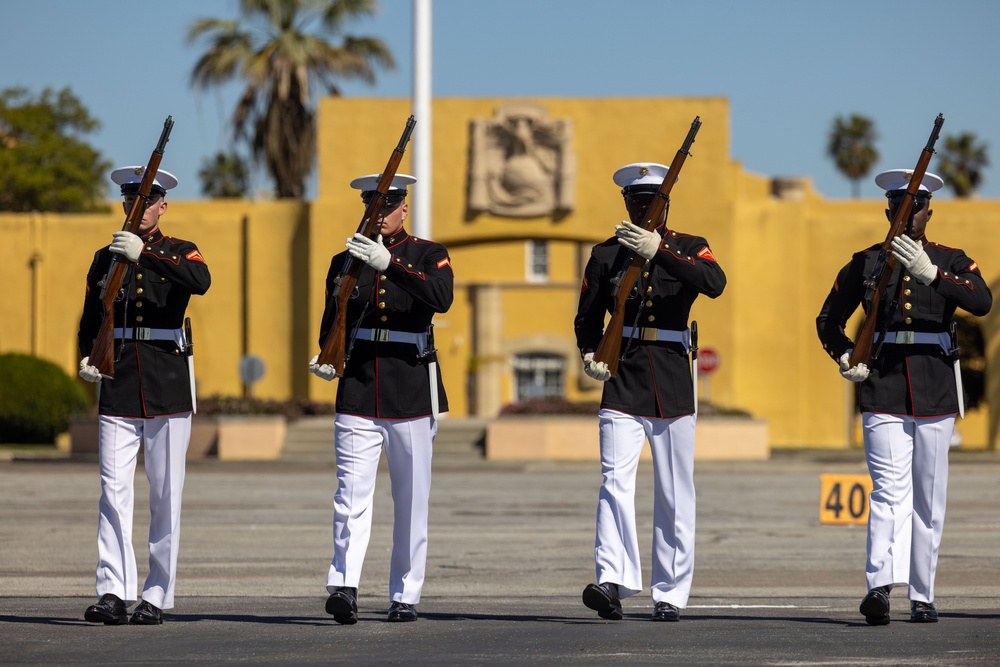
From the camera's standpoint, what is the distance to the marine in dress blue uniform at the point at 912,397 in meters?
8.43

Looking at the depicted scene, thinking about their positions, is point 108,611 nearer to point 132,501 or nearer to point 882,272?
point 132,501

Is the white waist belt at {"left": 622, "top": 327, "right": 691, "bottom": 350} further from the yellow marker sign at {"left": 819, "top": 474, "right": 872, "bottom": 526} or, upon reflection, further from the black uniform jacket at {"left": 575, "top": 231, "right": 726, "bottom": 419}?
the yellow marker sign at {"left": 819, "top": 474, "right": 872, "bottom": 526}

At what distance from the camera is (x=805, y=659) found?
7055mm

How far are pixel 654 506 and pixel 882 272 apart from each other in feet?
5.42

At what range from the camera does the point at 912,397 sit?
28.1 ft

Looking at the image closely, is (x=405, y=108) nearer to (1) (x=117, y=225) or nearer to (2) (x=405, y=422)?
(1) (x=117, y=225)

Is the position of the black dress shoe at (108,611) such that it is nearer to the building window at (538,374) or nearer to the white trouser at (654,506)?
the white trouser at (654,506)

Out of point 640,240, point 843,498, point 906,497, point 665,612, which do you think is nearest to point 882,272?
point 906,497

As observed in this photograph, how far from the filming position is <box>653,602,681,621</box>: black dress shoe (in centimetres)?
845

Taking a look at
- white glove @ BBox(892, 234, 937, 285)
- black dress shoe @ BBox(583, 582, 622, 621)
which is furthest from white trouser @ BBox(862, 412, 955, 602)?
black dress shoe @ BBox(583, 582, 622, 621)

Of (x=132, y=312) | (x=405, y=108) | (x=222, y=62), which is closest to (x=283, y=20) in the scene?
(x=222, y=62)

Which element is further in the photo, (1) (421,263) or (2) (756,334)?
(2) (756,334)

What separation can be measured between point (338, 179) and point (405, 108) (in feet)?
7.47

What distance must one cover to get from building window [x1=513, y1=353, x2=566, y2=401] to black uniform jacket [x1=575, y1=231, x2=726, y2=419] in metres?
37.6
